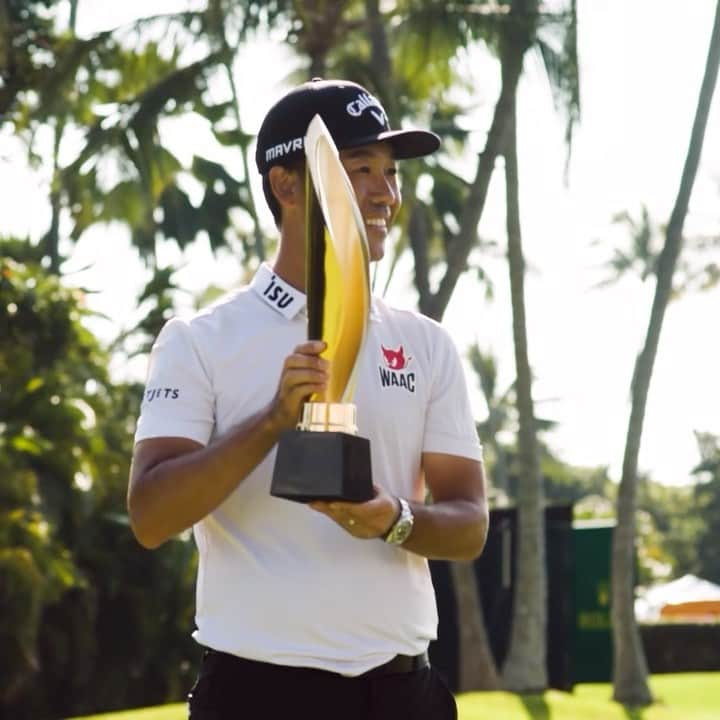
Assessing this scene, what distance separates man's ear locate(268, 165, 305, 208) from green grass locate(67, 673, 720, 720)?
426 inches

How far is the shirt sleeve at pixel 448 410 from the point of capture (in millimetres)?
A: 3170

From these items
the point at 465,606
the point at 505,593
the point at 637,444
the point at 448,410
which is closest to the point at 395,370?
the point at 448,410

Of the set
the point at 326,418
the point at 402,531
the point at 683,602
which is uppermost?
the point at 326,418

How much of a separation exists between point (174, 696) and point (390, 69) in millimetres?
8043

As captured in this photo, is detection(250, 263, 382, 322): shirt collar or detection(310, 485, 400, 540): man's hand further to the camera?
detection(250, 263, 382, 322): shirt collar

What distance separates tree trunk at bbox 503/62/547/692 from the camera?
1917 centimetres

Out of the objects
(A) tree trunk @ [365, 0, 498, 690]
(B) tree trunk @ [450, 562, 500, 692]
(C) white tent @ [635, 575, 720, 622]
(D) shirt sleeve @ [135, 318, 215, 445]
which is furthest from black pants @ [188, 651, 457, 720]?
(C) white tent @ [635, 575, 720, 622]

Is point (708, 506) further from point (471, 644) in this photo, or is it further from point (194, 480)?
point (194, 480)

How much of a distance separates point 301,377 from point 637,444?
17.4 metres

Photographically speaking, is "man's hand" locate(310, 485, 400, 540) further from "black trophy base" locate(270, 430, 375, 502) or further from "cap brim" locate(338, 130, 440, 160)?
"cap brim" locate(338, 130, 440, 160)

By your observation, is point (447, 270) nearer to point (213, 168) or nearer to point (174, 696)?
point (174, 696)

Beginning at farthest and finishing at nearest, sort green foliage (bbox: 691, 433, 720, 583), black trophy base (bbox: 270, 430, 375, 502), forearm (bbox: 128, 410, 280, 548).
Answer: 1. green foliage (bbox: 691, 433, 720, 583)
2. forearm (bbox: 128, 410, 280, 548)
3. black trophy base (bbox: 270, 430, 375, 502)

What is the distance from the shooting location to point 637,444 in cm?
1973

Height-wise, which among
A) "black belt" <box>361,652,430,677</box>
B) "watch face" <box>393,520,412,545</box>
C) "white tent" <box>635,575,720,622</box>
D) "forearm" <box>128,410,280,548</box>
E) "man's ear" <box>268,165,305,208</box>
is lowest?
"white tent" <box>635,575,720,622</box>
